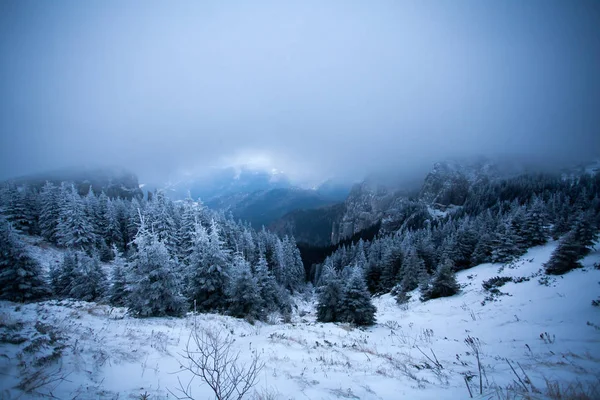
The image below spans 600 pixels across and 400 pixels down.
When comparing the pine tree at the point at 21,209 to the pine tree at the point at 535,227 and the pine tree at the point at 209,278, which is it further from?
the pine tree at the point at 535,227

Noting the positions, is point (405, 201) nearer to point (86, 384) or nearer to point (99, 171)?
point (86, 384)

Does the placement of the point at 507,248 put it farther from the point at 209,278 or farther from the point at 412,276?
the point at 209,278

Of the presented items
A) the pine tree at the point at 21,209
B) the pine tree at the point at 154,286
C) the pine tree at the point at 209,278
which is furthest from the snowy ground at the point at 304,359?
the pine tree at the point at 21,209

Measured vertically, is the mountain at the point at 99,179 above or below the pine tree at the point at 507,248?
above

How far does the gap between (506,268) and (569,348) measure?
21.7 metres

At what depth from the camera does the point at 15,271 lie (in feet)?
53.5

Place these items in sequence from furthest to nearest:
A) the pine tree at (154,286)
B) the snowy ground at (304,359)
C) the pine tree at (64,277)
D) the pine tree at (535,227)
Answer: the pine tree at (535,227)
the pine tree at (64,277)
the pine tree at (154,286)
the snowy ground at (304,359)

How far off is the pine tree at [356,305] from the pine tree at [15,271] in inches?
978

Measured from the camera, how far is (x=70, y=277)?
2127 centimetres

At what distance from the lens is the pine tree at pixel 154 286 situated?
10695 millimetres

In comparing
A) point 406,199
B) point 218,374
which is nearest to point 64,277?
point 218,374

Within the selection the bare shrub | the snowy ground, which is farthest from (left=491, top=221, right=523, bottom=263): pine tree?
the bare shrub

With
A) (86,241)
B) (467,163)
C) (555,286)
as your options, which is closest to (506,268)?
(555,286)

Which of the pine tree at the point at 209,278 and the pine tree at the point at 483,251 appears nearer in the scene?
the pine tree at the point at 209,278
